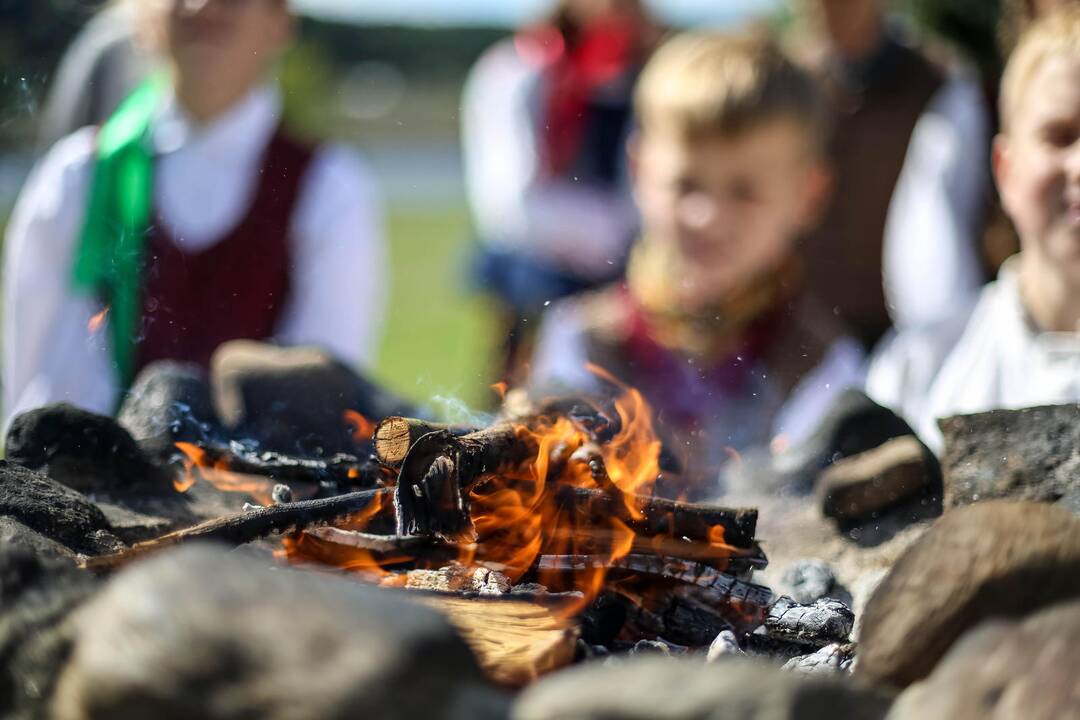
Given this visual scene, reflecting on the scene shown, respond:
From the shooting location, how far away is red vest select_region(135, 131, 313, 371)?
2895mm

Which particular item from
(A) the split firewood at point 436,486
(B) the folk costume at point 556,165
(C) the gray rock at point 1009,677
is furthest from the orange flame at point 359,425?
(B) the folk costume at point 556,165

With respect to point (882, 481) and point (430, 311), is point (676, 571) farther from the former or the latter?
point (430, 311)

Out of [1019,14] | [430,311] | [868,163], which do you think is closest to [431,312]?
[430,311]

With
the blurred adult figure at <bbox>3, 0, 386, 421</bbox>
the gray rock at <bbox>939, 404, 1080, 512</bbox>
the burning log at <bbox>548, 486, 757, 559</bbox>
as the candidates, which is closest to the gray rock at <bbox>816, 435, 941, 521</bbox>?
the gray rock at <bbox>939, 404, 1080, 512</bbox>

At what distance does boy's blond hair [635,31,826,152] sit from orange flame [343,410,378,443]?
132cm

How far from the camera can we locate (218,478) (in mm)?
2533

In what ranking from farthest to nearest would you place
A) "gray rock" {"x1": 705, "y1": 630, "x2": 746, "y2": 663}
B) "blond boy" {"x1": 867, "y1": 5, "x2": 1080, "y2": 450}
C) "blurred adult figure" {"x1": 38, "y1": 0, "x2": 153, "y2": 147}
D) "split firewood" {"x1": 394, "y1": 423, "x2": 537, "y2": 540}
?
"blurred adult figure" {"x1": 38, "y1": 0, "x2": 153, "y2": 147} → "blond boy" {"x1": 867, "y1": 5, "x2": 1080, "y2": 450} → "split firewood" {"x1": 394, "y1": 423, "x2": 537, "y2": 540} → "gray rock" {"x1": 705, "y1": 630, "x2": 746, "y2": 663}

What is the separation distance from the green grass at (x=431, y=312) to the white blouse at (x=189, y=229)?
1.38m

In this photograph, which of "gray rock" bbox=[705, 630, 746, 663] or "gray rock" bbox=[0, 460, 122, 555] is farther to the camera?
"gray rock" bbox=[0, 460, 122, 555]

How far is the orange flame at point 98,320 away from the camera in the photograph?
9.57 ft

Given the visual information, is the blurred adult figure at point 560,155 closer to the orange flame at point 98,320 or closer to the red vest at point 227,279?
the red vest at point 227,279

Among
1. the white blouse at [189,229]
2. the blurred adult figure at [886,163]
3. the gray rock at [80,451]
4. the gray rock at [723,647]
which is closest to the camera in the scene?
the gray rock at [723,647]

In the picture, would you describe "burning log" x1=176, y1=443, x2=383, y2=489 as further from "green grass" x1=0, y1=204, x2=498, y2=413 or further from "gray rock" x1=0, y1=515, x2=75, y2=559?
"green grass" x1=0, y1=204, x2=498, y2=413

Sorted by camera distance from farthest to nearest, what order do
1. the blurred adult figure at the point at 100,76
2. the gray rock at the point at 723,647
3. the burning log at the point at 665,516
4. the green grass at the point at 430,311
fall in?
the green grass at the point at 430,311 < the blurred adult figure at the point at 100,76 < the burning log at the point at 665,516 < the gray rock at the point at 723,647
